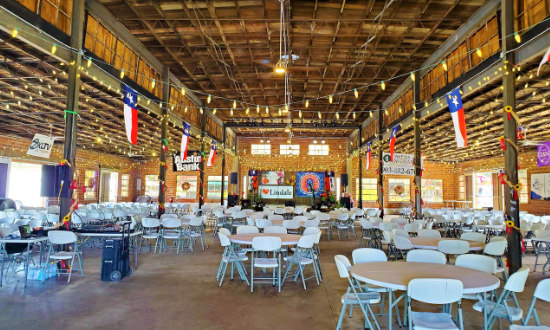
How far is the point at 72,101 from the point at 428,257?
6.29 meters

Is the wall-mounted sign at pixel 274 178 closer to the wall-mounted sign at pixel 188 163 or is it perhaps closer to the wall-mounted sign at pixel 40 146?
the wall-mounted sign at pixel 188 163

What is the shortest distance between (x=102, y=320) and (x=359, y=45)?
338 inches

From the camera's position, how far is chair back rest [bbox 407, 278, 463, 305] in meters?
2.72

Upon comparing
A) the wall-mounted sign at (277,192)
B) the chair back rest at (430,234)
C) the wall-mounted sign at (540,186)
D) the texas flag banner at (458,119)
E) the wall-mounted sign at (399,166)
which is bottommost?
the chair back rest at (430,234)

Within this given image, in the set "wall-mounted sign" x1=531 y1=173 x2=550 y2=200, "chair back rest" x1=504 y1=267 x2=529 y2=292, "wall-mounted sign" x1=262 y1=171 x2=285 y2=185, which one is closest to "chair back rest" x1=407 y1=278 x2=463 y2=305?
"chair back rest" x1=504 y1=267 x2=529 y2=292

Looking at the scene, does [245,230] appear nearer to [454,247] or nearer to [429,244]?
[429,244]

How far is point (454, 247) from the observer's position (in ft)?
16.4

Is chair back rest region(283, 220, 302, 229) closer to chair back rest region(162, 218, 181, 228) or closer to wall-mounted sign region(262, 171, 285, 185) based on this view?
chair back rest region(162, 218, 181, 228)

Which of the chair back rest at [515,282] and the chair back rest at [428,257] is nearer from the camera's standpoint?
the chair back rest at [515,282]

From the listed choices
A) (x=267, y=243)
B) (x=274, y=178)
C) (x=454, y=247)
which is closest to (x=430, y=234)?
(x=454, y=247)

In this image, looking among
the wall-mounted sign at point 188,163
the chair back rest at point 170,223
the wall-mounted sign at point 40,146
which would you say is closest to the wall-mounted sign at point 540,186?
the wall-mounted sign at point 188,163

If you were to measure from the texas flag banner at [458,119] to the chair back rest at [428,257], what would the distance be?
3760 millimetres

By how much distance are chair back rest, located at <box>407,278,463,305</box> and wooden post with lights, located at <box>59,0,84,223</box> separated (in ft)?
19.4

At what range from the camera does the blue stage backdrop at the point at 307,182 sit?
2356 cm
